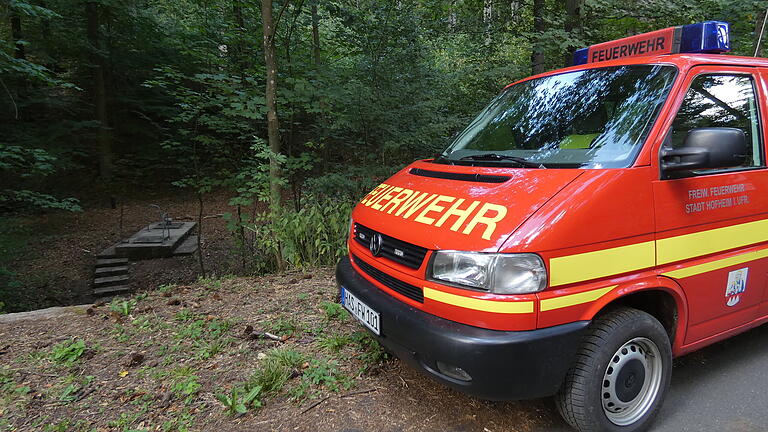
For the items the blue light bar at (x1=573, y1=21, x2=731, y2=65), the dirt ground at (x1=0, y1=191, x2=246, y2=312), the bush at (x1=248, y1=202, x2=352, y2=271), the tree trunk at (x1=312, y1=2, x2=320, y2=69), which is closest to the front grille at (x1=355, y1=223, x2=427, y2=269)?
the blue light bar at (x1=573, y1=21, x2=731, y2=65)

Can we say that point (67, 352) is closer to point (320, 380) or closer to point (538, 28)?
point (320, 380)

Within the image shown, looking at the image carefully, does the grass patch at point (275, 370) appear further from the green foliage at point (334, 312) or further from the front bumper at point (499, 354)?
the front bumper at point (499, 354)

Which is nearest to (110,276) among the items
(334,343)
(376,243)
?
(334,343)

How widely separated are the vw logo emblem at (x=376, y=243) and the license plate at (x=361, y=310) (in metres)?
0.32

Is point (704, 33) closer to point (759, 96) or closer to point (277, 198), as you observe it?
point (759, 96)

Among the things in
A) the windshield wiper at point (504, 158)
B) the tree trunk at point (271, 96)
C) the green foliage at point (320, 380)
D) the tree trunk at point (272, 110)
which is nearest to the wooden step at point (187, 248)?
the tree trunk at point (272, 110)

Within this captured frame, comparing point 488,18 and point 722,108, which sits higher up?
point 488,18

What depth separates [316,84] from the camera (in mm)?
6305

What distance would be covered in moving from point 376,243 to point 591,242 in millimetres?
1171

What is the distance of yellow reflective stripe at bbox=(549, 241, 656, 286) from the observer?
1952 mm

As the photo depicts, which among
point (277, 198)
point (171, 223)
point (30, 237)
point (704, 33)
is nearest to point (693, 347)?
point (704, 33)

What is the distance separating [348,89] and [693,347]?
17.4 feet

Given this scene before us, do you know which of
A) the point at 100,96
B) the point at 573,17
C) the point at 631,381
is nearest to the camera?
the point at 631,381

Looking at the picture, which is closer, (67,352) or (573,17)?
(67,352)
